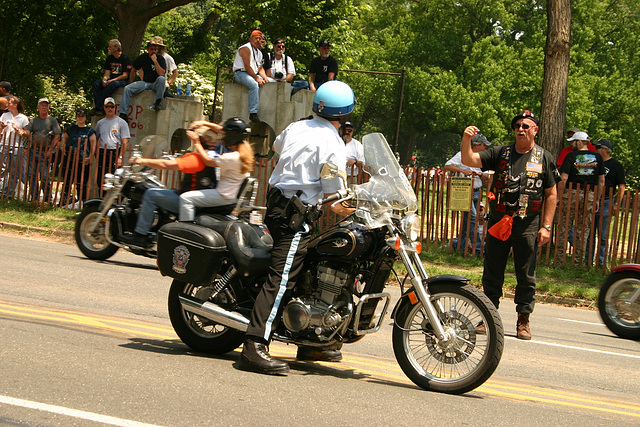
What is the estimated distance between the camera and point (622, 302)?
29.8ft

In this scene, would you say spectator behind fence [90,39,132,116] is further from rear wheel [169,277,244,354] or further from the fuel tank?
the fuel tank

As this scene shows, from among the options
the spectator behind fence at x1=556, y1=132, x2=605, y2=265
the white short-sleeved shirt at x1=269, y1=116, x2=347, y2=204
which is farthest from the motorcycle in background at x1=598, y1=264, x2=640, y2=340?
the spectator behind fence at x1=556, y1=132, x2=605, y2=265

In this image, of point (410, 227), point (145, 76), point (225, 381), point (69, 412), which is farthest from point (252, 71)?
point (69, 412)

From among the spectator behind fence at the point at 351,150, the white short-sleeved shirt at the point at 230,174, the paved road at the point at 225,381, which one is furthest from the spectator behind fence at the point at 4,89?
the white short-sleeved shirt at the point at 230,174

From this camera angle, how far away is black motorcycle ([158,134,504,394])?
5.42 m

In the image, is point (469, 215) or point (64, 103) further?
point (64, 103)

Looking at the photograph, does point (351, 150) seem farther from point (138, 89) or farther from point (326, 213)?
point (138, 89)

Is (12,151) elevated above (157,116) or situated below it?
below

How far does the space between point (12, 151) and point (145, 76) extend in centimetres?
325

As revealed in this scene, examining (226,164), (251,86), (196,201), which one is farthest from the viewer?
(251,86)

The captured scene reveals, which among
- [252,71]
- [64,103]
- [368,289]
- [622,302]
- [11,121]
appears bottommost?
[622,302]

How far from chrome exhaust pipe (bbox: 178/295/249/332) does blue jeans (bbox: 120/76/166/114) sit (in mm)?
12570

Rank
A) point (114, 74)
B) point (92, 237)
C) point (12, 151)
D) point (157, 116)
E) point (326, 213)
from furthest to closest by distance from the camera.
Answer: point (157, 116), point (114, 74), point (12, 151), point (326, 213), point (92, 237)

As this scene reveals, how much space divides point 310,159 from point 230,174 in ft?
9.77
